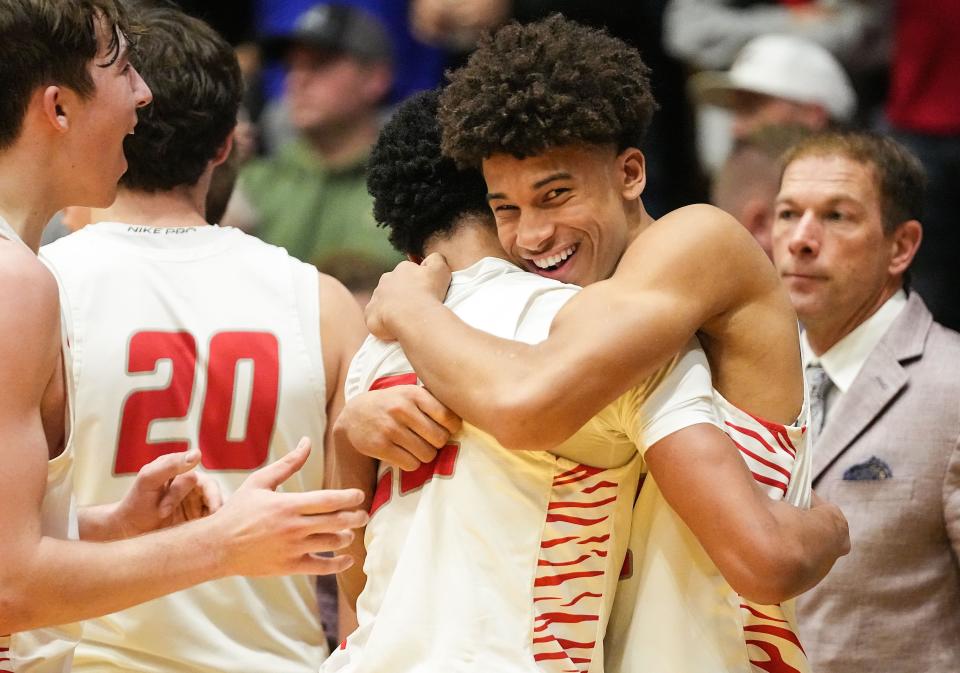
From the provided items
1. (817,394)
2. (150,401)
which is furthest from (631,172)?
(817,394)

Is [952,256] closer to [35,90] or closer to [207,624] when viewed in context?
[207,624]

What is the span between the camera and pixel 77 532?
2.80m

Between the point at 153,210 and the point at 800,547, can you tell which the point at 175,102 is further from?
the point at 800,547

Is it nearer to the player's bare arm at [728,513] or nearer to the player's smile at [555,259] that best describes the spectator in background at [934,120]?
the player's smile at [555,259]

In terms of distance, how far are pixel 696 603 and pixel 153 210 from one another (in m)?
1.71

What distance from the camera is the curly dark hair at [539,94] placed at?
2641mm

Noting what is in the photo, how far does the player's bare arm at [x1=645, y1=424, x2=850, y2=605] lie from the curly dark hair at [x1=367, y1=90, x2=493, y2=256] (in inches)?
26.2

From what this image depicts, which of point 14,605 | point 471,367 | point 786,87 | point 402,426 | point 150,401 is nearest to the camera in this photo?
point 14,605

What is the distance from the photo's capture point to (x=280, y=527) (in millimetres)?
2514

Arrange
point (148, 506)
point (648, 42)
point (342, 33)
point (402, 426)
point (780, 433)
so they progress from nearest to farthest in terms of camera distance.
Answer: point (402, 426)
point (780, 433)
point (148, 506)
point (342, 33)
point (648, 42)

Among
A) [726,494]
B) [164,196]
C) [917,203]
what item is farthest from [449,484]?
[917,203]

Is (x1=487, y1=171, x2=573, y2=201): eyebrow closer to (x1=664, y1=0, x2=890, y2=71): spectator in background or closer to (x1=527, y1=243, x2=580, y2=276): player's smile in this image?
(x1=527, y1=243, x2=580, y2=276): player's smile

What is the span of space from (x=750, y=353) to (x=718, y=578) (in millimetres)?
427

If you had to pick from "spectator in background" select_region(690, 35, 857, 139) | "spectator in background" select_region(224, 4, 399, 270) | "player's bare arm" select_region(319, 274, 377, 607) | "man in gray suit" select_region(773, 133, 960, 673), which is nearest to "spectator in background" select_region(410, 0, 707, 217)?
"spectator in background" select_region(224, 4, 399, 270)
